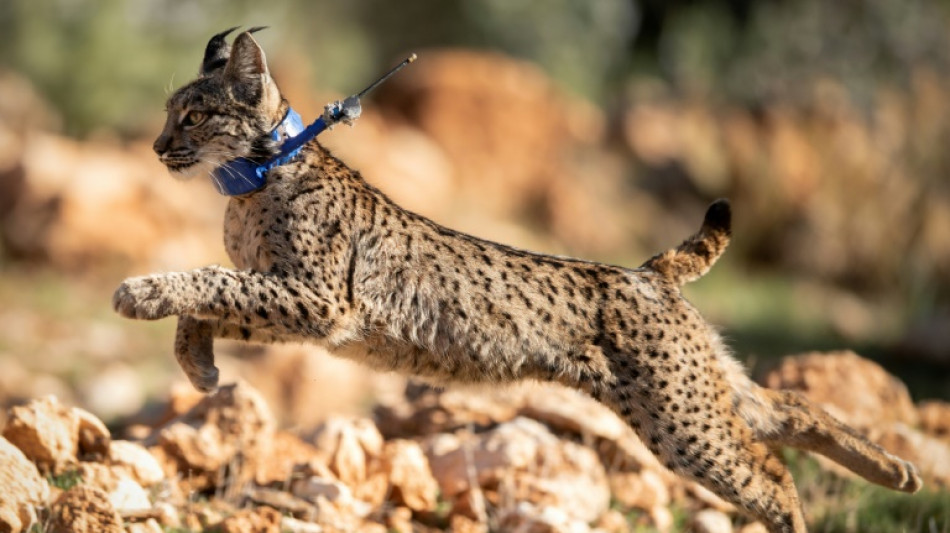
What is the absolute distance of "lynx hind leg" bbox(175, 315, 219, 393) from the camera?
231 inches

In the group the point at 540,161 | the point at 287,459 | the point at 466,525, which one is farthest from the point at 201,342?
the point at 540,161

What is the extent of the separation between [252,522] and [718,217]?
293cm

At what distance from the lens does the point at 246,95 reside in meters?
5.91

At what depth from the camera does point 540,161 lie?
2086 cm

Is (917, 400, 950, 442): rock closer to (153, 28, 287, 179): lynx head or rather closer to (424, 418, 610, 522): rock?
(424, 418, 610, 522): rock

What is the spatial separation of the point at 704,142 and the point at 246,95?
15171 mm

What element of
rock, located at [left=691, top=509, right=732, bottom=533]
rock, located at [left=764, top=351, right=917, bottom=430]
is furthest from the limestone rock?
rock, located at [left=764, top=351, right=917, bottom=430]

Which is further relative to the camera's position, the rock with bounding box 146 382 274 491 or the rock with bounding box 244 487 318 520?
the rock with bounding box 146 382 274 491

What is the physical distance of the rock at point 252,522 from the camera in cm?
567

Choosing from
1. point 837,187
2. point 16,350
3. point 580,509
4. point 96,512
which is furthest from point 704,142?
point 96,512

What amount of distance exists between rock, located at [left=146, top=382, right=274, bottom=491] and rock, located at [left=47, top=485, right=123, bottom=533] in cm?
120

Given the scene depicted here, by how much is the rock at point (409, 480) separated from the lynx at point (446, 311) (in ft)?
3.17

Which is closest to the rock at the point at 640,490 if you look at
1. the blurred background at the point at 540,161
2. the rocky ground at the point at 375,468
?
the rocky ground at the point at 375,468

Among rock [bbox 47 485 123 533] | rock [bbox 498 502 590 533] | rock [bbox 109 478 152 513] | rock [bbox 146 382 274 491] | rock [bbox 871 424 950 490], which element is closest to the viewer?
rock [bbox 47 485 123 533]
